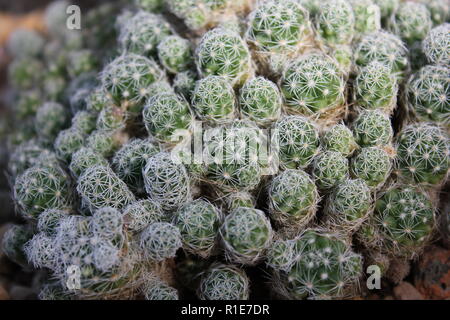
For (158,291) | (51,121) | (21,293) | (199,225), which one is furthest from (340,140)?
(21,293)

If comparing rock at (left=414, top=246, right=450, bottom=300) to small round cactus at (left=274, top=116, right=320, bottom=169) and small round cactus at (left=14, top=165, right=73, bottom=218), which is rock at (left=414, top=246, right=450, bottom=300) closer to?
small round cactus at (left=274, top=116, right=320, bottom=169)

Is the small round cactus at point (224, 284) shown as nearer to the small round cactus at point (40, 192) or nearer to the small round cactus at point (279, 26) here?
the small round cactus at point (40, 192)

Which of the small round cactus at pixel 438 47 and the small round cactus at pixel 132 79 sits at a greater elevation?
the small round cactus at pixel 438 47

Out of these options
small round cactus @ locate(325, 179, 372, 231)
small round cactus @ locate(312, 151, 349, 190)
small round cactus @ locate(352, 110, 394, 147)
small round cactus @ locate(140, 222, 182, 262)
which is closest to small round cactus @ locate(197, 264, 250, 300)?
small round cactus @ locate(140, 222, 182, 262)

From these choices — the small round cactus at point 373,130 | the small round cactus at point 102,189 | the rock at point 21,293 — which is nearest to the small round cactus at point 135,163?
the small round cactus at point 102,189

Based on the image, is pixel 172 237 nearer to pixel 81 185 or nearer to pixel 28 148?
pixel 81 185

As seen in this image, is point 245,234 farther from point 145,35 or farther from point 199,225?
point 145,35
